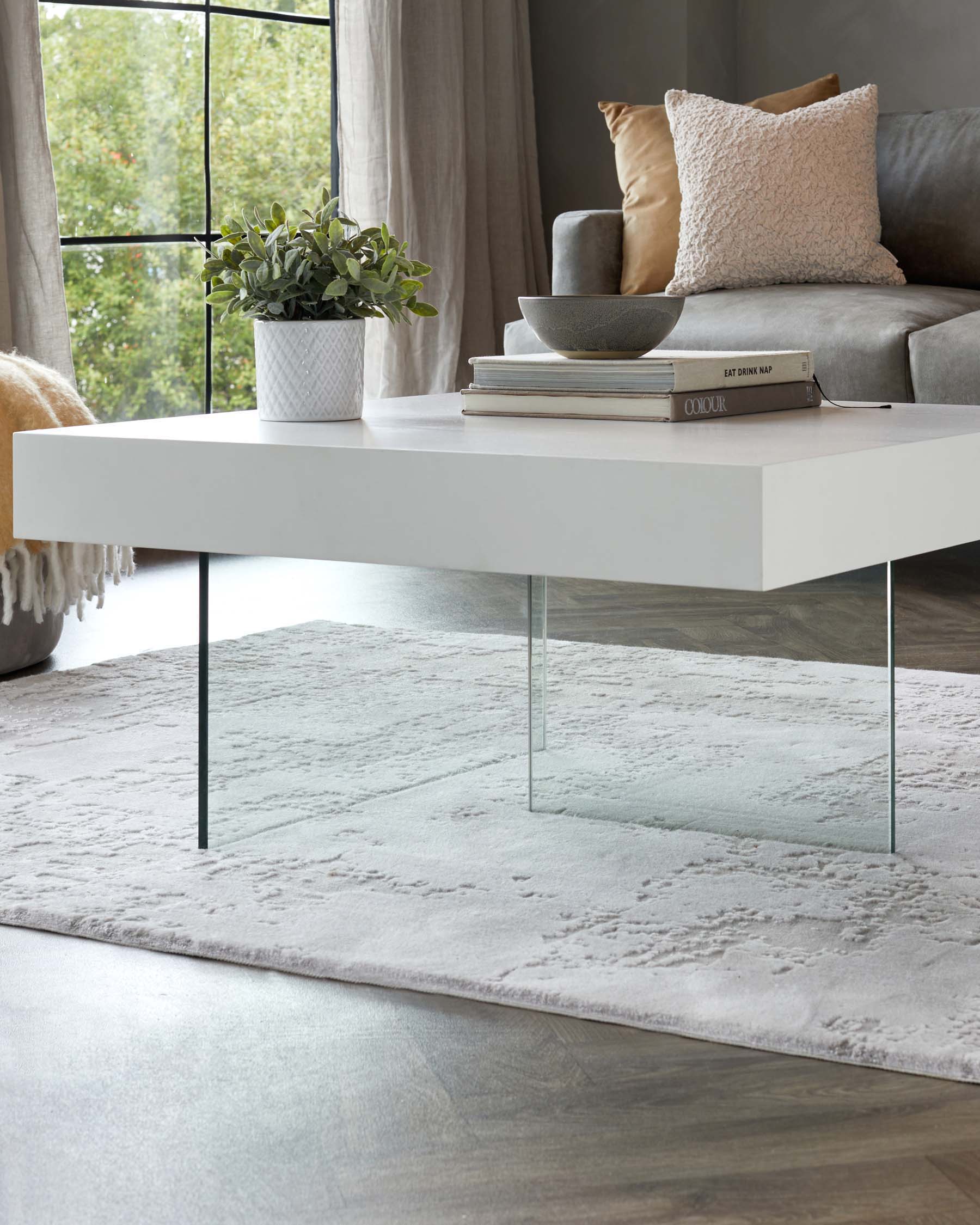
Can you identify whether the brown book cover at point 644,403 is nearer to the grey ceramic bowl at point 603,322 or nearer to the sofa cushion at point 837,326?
the grey ceramic bowl at point 603,322

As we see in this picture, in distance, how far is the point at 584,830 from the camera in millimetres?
1919

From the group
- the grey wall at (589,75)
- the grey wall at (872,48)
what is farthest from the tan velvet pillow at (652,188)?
the grey wall at (589,75)

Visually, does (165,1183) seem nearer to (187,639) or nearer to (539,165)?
(187,639)

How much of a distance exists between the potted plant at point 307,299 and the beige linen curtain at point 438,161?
109 inches

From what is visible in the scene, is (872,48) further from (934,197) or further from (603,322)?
(603,322)

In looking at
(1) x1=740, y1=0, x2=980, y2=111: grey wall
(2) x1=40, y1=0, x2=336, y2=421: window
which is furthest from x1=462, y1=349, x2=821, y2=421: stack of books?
(1) x1=740, y1=0, x2=980, y2=111: grey wall

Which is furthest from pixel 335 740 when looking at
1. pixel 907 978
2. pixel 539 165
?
pixel 539 165

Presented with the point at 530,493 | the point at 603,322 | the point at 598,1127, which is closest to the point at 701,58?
the point at 603,322

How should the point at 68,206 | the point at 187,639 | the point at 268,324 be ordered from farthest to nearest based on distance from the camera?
1. the point at 68,206
2. the point at 187,639
3. the point at 268,324

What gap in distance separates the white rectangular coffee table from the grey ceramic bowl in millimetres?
148

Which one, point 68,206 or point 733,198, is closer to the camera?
point 733,198

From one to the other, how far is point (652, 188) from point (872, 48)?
134 cm

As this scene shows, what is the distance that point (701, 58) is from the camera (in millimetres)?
5066

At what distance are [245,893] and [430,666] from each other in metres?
0.41
